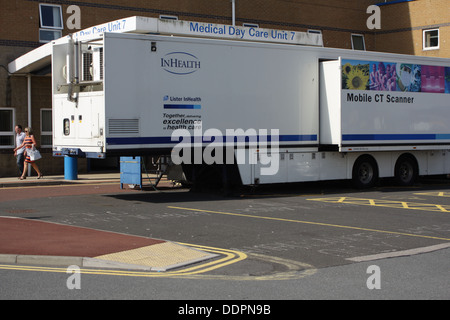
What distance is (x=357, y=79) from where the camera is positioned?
18.4 meters

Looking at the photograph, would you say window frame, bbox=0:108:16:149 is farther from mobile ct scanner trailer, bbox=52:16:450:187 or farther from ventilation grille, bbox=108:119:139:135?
ventilation grille, bbox=108:119:139:135

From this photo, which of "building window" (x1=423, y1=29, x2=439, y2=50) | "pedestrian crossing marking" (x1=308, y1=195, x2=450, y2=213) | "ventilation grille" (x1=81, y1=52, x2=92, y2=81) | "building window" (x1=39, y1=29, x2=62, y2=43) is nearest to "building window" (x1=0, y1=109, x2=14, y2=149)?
A: "building window" (x1=39, y1=29, x2=62, y2=43)

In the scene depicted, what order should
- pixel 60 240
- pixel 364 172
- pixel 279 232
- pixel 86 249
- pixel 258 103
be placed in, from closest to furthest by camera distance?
pixel 86 249
pixel 60 240
pixel 279 232
pixel 258 103
pixel 364 172

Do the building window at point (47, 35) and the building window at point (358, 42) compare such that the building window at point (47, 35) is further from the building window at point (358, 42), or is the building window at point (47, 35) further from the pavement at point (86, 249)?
the building window at point (358, 42)

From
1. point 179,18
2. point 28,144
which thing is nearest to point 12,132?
point 28,144

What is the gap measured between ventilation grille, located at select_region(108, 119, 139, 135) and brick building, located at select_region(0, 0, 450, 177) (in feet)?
30.5

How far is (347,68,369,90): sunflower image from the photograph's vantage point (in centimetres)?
1823

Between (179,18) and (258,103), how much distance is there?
37.5 feet

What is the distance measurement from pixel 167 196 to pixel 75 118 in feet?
10.7

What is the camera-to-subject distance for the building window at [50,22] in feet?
78.3

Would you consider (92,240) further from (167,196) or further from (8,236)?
(167,196)

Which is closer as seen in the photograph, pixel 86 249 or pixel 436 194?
pixel 86 249

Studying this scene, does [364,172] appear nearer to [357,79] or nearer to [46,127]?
[357,79]

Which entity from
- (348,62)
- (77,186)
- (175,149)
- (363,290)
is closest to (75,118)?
(175,149)
